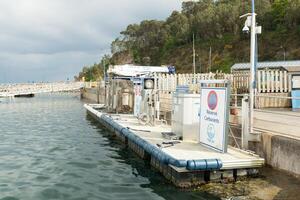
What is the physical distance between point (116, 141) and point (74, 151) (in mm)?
3006

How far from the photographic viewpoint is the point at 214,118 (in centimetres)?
1137

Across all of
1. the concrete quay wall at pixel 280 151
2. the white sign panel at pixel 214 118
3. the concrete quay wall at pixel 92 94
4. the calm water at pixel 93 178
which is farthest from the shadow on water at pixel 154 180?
the concrete quay wall at pixel 92 94

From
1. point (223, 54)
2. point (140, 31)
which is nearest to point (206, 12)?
point (223, 54)

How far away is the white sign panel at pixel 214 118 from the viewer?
35.8 ft

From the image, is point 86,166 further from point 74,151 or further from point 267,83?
point 267,83

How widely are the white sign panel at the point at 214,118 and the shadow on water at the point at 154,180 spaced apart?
1711 millimetres

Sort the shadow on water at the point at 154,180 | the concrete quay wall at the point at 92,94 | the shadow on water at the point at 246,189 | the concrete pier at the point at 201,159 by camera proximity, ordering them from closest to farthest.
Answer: the shadow on water at the point at 246,189, the shadow on water at the point at 154,180, the concrete pier at the point at 201,159, the concrete quay wall at the point at 92,94

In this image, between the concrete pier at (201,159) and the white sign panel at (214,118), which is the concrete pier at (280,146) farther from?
the white sign panel at (214,118)

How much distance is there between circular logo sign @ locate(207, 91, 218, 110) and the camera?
1136cm

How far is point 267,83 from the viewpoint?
22.4 m

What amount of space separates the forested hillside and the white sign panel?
5358 cm

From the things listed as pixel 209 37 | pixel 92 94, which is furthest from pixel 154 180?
pixel 209 37

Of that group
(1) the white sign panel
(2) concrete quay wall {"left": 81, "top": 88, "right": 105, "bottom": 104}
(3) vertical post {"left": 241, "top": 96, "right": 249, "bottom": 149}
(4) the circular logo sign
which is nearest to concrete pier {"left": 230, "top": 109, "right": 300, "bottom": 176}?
(3) vertical post {"left": 241, "top": 96, "right": 249, "bottom": 149}

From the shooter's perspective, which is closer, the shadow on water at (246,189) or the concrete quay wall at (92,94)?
the shadow on water at (246,189)
